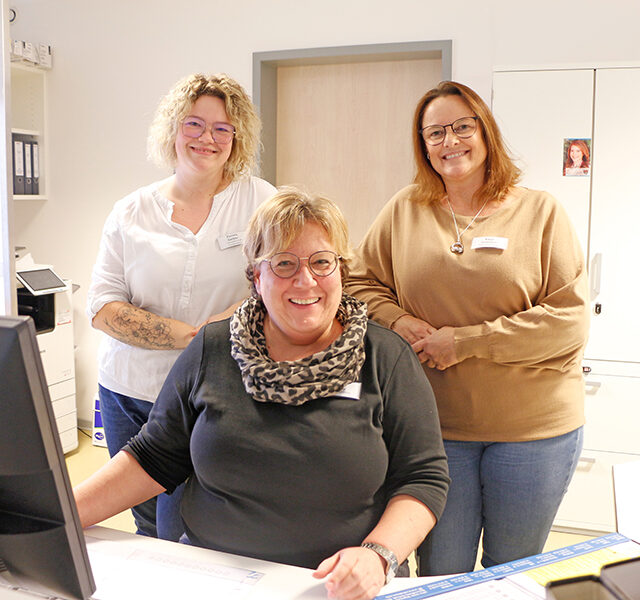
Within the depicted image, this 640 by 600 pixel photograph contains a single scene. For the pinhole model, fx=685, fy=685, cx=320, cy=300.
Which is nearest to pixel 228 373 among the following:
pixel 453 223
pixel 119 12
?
pixel 453 223

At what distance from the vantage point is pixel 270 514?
1.34 meters

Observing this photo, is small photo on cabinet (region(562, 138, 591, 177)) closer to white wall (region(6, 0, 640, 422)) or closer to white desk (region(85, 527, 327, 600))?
white wall (region(6, 0, 640, 422))

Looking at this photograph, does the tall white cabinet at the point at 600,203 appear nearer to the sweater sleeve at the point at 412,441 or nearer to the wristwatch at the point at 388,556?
the sweater sleeve at the point at 412,441

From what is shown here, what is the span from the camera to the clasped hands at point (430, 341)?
5.59 feet

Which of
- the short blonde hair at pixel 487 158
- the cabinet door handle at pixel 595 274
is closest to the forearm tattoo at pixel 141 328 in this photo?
the short blonde hair at pixel 487 158

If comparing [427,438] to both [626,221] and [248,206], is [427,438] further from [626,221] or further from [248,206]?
[626,221]

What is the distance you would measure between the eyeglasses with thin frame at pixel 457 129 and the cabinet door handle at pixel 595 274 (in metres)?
1.50

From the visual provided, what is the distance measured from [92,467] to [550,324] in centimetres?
296

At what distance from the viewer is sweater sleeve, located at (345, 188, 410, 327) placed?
6.11ft

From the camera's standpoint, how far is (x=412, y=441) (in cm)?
140

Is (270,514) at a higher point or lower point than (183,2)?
lower

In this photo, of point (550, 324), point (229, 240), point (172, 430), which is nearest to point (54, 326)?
point (229, 240)

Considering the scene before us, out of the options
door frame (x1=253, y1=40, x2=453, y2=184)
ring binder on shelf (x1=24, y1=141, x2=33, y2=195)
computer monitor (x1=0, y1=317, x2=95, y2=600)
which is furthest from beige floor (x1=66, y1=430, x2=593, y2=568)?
computer monitor (x1=0, y1=317, x2=95, y2=600)

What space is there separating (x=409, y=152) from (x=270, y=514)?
279 centimetres
